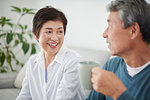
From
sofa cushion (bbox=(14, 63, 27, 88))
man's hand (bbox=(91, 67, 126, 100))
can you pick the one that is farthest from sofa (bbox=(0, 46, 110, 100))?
man's hand (bbox=(91, 67, 126, 100))

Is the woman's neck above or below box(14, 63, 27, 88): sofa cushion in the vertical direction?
above

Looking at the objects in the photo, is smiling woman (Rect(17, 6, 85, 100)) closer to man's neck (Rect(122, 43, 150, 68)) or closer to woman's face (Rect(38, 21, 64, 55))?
woman's face (Rect(38, 21, 64, 55))

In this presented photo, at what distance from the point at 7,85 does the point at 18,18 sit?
5.52ft

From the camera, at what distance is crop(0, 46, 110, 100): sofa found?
6.85ft

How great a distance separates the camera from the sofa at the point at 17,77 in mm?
2087

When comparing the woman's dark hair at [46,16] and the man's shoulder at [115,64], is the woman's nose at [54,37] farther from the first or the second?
the man's shoulder at [115,64]

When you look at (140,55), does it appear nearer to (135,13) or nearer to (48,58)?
(135,13)

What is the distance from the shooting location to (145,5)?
95 centimetres

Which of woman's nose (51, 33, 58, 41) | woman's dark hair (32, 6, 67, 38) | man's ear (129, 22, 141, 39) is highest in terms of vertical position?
woman's dark hair (32, 6, 67, 38)

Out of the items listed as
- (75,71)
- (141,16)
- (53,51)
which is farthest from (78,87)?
(141,16)

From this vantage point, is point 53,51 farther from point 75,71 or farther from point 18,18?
point 18,18

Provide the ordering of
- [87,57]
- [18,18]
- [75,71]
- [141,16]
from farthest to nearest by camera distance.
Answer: [18,18] < [87,57] < [75,71] < [141,16]

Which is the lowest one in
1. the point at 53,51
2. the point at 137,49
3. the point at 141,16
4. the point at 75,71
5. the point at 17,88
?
the point at 17,88

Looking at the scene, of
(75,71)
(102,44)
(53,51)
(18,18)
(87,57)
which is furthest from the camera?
(18,18)
